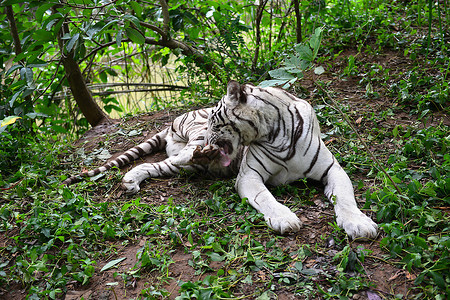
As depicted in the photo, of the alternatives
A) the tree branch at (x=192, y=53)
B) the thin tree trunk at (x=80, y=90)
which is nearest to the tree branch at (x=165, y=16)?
the tree branch at (x=192, y=53)

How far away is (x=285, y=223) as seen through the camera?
7.70 feet

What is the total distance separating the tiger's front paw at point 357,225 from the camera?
2178mm

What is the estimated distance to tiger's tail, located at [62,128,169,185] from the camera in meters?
3.40

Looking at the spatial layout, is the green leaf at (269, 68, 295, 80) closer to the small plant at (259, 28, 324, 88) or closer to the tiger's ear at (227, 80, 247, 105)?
the small plant at (259, 28, 324, 88)

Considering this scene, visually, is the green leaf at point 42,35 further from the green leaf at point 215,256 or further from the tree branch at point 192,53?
the green leaf at point 215,256

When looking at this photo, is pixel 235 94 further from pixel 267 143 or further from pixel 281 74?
pixel 281 74

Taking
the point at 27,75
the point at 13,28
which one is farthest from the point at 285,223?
the point at 13,28

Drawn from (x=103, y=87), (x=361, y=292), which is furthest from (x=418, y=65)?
(x=103, y=87)

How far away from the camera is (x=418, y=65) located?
409cm

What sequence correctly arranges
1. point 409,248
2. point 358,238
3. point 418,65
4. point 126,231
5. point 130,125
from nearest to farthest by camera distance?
point 409,248 → point 358,238 → point 126,231 → point 418,65 → point 130,125

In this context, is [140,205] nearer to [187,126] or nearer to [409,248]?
[187,126]

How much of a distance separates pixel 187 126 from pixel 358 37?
8.22 ft

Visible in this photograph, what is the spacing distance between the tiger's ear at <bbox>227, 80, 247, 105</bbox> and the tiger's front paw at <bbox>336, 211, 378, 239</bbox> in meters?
1.04

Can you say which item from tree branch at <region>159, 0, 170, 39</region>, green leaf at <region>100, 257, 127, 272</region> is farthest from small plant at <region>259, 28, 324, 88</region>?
tree branch at <region>159, 0, 170, 39</region>
